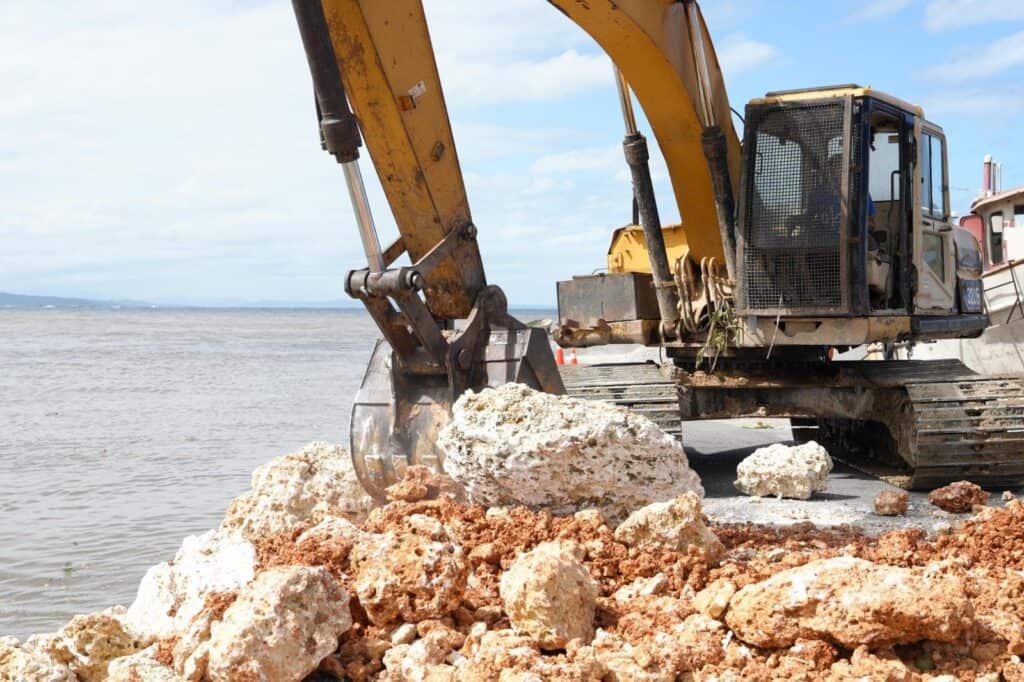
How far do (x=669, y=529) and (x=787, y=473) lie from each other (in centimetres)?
317

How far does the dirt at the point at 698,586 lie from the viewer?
149 inches

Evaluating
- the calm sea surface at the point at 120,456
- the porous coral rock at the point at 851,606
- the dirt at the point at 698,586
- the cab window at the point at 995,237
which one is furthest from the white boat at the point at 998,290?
the porous coral rock at the point at 851,606

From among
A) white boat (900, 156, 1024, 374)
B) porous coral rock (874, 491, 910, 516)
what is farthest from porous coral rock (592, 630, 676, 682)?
white boat (900, 156, 1024, 374)

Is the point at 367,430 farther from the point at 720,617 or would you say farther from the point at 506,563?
the point at 720,617

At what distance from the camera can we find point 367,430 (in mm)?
6570

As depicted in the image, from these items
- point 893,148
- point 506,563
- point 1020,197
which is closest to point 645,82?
point 893,148

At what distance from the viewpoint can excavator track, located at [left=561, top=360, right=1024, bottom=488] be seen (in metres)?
8.10

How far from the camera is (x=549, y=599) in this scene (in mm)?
3939

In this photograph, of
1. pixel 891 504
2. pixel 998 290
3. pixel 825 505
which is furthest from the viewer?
pixel 998 290

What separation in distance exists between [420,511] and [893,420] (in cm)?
481

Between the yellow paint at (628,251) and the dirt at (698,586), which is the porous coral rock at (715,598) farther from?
the yellow paint at (628,251)

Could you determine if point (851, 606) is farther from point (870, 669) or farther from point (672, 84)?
point (672, 84)

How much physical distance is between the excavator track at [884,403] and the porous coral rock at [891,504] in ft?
3.86

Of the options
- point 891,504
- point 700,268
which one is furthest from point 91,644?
point 700,268
